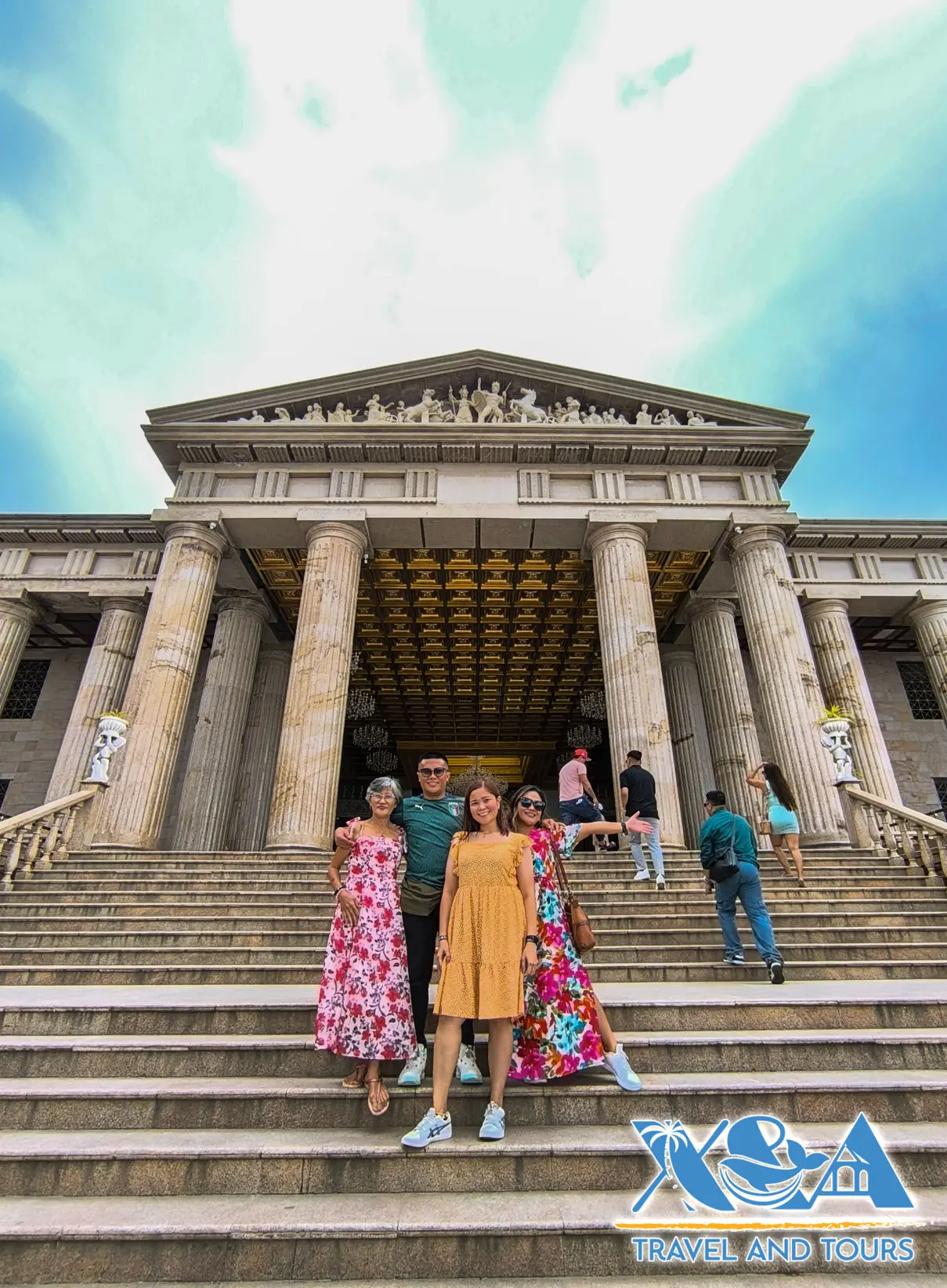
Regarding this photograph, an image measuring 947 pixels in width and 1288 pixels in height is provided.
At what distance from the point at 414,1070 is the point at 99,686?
53.2 feet

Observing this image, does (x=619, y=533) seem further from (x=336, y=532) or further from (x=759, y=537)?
(x=336, y=532)

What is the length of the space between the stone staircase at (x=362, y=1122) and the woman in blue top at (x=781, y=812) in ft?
7.51

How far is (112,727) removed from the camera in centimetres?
1166

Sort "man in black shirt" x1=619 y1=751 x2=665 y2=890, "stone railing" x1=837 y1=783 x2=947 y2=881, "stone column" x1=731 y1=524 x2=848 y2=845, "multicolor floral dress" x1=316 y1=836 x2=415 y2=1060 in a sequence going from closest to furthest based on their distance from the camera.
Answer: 1. "multicolor floral dress" x1=316 y1=836 x2=415 y2=1060
2. "man in black shirt" x1=619 y1=751 x2=665 y2=890
3. "stone railing" x1=837 y1=783 x2=947 y2=881
4. "stone column" x1=731 y1=524 x2=848 y2=845

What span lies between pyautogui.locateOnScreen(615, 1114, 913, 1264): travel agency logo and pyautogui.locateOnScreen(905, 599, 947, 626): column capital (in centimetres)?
1814

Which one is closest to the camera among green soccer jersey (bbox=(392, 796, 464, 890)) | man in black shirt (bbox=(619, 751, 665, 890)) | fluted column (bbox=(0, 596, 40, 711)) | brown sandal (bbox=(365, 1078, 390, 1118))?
brown sandal (bbox=(365, 1078, 390, 1118))

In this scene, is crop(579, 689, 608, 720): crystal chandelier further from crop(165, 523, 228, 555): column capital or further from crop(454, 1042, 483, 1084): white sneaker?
crop(454, 1042, 483, 1084): white sneaker

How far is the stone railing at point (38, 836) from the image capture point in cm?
873

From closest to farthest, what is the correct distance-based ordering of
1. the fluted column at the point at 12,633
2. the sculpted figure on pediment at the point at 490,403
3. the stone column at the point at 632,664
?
the stone column at the point at 632,664, the sculpted figure on pediment at the point at 490,403, the fluted column at the point at 12,633

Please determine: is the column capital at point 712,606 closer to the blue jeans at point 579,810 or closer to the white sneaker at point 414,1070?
the blue jeans at point 579,810

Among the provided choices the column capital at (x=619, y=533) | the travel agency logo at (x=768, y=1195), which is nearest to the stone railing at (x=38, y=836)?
the travel agency logo at (x=768, y=1195)

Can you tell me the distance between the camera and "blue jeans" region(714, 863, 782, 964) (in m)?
5.56

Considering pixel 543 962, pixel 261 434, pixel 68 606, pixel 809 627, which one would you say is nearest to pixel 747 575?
pixel 809 627

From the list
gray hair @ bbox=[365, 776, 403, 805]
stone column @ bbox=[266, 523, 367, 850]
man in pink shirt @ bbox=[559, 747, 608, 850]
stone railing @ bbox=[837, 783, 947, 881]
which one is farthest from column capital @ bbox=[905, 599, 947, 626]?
gray hair @ bbox=[365, 776, 403, 805]
